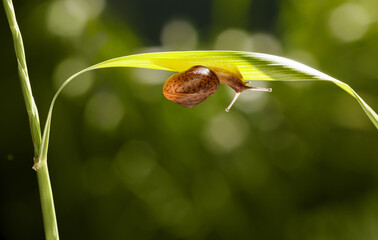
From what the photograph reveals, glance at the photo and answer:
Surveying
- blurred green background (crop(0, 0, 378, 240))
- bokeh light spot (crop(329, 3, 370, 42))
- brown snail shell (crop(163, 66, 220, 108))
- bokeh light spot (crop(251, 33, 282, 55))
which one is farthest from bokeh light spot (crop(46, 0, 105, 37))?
brown snail shell (crop(163, 66, 220, 108))

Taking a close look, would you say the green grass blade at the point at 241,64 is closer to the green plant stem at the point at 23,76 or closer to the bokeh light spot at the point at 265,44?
the green plant stem at the point at 23,76

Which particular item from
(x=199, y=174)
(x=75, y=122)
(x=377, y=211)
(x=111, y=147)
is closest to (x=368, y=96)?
(x=377, y=211)

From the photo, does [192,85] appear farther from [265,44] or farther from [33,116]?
[265,44]

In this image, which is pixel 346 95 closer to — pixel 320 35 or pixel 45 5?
pixel 320 35

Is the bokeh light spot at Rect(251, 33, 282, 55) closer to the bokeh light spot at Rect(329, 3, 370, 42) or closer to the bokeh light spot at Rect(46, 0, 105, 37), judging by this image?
the bokeh light spot at Rect(329, 3, 370, 42)

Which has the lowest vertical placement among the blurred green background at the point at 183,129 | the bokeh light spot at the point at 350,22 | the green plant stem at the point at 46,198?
the blurred green background at the point at 183,129

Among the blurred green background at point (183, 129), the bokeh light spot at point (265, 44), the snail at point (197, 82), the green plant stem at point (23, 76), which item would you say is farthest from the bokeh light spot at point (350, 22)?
the green plant stem at point (23, 76)

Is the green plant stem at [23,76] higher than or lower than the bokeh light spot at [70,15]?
higher

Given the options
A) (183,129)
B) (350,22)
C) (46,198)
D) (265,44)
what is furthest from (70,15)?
(46,198)
